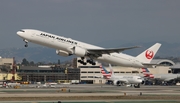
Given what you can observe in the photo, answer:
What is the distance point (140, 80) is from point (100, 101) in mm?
61328

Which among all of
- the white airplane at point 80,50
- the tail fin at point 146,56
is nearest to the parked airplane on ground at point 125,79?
the tail fin at point 146,56

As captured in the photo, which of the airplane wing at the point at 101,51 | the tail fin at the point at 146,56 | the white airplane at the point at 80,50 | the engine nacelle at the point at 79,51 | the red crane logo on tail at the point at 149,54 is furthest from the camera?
the red crane logo on tail at the point at 149,54

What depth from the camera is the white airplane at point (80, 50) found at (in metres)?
79.8

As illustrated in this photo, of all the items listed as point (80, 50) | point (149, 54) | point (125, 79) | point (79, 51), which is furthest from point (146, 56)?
point (125, 79)

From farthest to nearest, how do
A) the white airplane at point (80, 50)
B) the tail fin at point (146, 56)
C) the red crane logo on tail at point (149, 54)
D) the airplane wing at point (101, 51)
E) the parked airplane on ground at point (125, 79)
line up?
the parked airplane on ground at point (125, 79) < the red crane logo on tail at point (149, 54) < the tail fin at point (146, 56) < the airplane wing at point (101, 51) < the white airplane at point (80, 50)

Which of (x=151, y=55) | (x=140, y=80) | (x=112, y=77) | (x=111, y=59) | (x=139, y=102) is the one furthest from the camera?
(x=112, y=77)

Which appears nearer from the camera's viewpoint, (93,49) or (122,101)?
(122,101)

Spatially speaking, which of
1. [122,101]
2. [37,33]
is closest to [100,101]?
[122,101]

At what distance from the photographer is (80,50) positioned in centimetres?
8338

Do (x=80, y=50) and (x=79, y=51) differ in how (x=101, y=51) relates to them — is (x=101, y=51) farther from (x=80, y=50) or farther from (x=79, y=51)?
(x=79, y=51)

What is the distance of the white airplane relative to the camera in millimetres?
79812

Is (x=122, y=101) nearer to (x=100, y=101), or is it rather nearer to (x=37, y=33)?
(x=100, y=101)

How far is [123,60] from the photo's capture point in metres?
91.9

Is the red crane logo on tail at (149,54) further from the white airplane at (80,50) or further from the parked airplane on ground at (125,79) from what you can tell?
the parked airplane on ground at (125,79)
